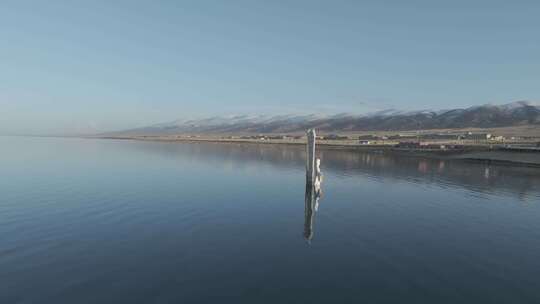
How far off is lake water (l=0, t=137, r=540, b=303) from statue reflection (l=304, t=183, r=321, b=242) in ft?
0.57

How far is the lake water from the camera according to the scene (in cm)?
1511

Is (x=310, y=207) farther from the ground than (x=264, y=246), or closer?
closer

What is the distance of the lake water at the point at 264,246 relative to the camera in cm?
1511

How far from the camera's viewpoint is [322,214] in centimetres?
3075

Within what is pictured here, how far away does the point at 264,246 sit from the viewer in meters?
21.2

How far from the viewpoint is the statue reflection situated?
81.0 feet

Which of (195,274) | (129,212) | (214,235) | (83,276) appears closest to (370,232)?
(214,235)

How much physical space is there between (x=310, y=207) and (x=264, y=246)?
1336cm

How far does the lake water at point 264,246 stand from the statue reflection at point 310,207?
173 millimetres

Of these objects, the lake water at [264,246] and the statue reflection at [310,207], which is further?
the statue reflection at [310,207]

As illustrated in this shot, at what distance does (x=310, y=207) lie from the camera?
3369 centimetres

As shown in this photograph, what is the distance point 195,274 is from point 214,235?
Result: 651 cm

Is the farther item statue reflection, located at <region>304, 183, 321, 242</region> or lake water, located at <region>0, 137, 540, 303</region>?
statue reflection, located at <region>304, 183, 321, 242</region>

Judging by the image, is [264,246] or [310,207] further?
[310,207]
